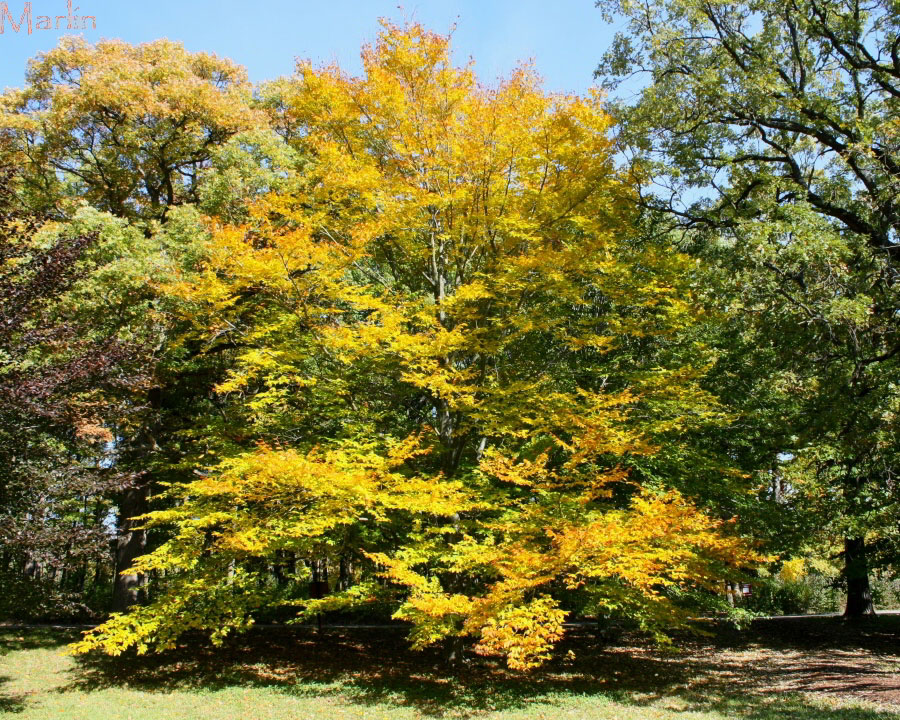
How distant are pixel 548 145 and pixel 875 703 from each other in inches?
373

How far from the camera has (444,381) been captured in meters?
8.67

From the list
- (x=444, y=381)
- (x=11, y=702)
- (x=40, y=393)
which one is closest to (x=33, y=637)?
(x=11, y=702)

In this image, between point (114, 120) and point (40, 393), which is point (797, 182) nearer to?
point (40, 393)

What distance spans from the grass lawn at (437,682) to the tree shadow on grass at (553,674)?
0.02m

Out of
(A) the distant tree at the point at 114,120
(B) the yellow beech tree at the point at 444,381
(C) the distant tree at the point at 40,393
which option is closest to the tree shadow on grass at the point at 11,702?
(B) the yellow beech tree at the point at 444,381

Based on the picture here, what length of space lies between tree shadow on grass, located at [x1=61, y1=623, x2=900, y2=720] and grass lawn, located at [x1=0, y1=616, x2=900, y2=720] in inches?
0.9

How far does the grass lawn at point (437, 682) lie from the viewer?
8070 millimetres

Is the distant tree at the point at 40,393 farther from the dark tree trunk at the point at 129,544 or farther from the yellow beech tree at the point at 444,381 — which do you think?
the dark tree trunk at the point at 129,544

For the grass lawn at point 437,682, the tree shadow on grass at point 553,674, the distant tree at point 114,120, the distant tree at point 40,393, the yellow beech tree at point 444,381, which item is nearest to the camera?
the distant tree at point 40,393

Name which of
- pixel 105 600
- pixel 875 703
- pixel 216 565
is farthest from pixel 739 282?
pixel 105 600

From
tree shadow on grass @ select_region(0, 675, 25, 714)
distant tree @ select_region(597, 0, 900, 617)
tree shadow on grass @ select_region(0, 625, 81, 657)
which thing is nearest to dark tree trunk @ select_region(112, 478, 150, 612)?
tree shadow on grass @ select_region(0, 625, 81, 657)

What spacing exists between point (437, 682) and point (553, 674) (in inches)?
85.4

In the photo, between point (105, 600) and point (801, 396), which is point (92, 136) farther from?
point (801, 396)

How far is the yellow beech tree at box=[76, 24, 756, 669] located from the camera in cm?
788
